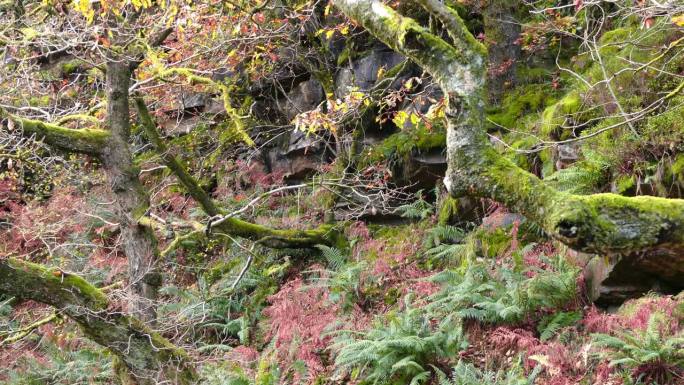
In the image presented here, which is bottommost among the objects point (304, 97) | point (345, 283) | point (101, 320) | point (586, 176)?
point (345, 283)

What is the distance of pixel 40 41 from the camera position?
7438 millimetres

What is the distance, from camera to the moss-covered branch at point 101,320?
19.1ft

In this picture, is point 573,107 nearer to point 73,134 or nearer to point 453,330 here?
point 453,330

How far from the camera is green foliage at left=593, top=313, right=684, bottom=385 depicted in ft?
17.8

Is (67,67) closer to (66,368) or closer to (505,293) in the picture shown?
(66,368)

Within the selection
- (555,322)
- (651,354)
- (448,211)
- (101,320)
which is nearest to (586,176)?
(555,322)

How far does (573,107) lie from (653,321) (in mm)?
3431

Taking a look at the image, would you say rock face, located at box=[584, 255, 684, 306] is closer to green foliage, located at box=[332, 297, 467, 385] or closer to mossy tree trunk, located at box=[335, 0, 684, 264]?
green foliage, located at box=[332, 297, 467, 385]

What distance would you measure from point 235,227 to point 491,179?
7142mm

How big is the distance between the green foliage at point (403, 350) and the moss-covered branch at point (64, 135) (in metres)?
4.31

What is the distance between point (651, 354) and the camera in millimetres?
5332

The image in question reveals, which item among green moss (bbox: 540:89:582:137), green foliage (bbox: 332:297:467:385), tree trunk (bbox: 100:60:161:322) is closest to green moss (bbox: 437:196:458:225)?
green moss (bbox: 540:89:582:137)

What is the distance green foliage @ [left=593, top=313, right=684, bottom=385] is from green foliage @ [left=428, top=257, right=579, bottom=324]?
3.91 feet

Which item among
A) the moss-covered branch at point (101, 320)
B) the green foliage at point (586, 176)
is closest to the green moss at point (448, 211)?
the green foliage at point (586, 176)
